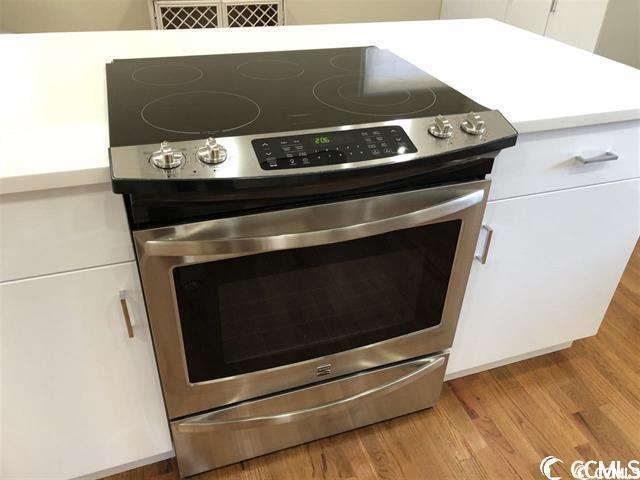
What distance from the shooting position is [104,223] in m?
0.87

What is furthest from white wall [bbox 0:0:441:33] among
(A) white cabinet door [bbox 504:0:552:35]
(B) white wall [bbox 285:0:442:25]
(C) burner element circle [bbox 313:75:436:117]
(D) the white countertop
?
(C) burner element circle [bbox 313:75:436:117]

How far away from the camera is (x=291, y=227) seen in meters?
0.90

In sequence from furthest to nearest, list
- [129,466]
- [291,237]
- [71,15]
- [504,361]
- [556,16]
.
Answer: [71,15], [556,16], [504,361], [129,466], [291,237]

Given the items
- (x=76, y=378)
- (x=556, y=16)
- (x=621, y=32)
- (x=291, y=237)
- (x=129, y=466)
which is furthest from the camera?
(x=556, y=16)

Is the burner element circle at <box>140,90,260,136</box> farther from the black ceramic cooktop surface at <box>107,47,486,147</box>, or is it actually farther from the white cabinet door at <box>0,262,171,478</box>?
the white cabinet door at <box>0,262,171,478</box>

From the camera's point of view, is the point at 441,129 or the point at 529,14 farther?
the point at 529,14

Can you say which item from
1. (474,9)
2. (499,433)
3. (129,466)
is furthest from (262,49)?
(474,9)

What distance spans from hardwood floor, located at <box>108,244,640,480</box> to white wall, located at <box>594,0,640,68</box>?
141 cm

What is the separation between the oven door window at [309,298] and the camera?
955 millimetres

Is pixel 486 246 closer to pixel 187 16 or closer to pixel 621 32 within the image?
pixel 621 32

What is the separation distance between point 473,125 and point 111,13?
2813 mm

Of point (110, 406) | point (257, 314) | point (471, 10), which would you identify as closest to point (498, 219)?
point (257, 314)

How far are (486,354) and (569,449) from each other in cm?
32

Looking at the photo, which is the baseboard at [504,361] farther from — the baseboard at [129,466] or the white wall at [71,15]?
the white wall at [71,15]
